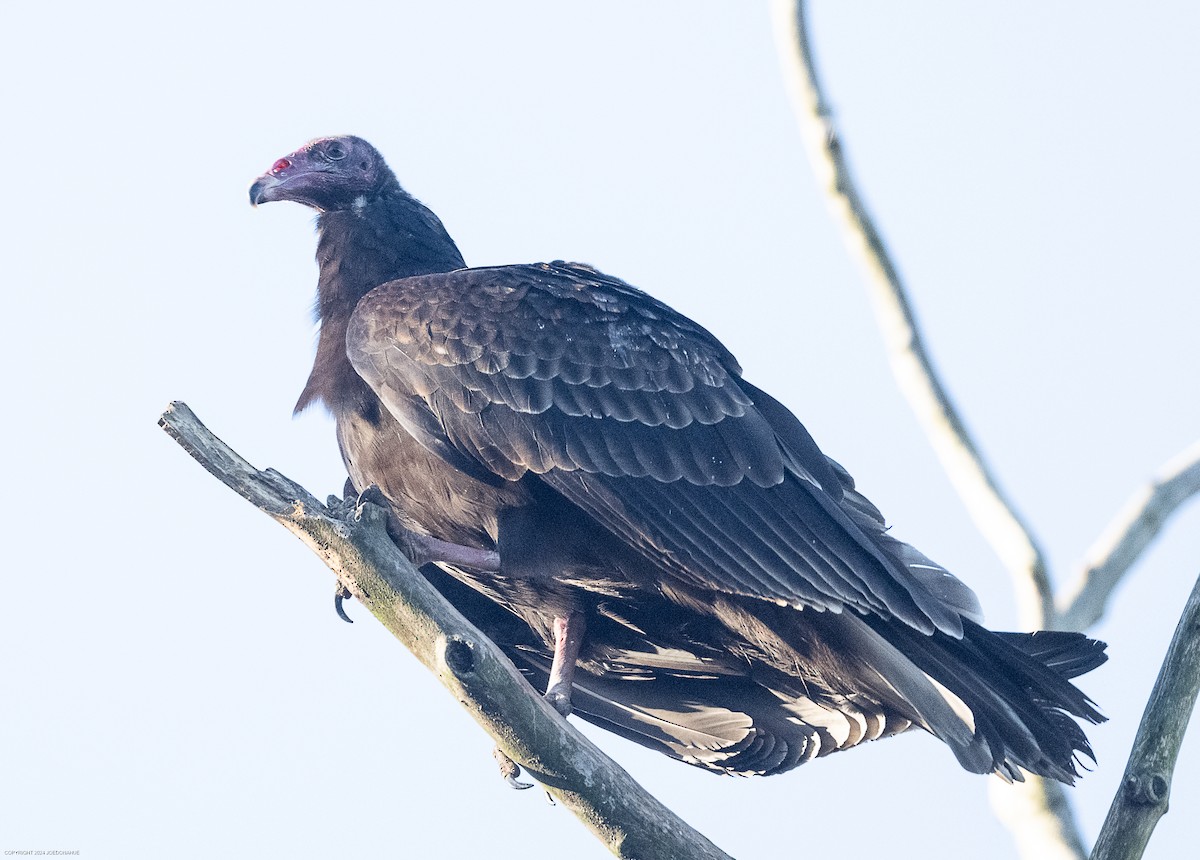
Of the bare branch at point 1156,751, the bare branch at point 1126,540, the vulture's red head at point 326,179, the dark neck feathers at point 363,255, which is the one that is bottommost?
the bare branch at point 1156,751

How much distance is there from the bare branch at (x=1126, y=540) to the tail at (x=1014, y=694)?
1184 mm

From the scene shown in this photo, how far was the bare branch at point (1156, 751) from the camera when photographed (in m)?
3.48

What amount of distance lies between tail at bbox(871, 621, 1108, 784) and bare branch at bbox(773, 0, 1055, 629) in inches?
44.0

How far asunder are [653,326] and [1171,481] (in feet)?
7.79

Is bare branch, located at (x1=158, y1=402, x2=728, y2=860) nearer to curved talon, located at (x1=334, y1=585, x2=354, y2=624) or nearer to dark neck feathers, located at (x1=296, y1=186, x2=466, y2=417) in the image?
curved talon, located at (x1=334, y1=585, x2=354, y2=624)

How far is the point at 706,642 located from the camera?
16.5ft

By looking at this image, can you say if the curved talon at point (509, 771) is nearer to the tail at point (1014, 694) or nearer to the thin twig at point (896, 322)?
the tail at point (1014, 694)

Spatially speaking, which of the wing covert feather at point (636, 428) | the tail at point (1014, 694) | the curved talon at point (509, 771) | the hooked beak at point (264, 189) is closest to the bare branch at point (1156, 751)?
the tail at point (1014, 694)

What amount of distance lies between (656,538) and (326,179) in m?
2.51

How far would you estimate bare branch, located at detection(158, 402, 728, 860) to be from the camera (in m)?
3.72

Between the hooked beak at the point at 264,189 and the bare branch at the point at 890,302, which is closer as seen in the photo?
the bare branch at the point at 890,302

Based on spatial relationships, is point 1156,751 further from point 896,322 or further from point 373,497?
point 896,322

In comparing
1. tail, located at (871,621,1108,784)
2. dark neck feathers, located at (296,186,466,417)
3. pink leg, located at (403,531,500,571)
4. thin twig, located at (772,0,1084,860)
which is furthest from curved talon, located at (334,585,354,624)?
thin twig, located at (772,0,1084,860)

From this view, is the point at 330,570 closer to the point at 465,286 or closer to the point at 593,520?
the point at 593,520
